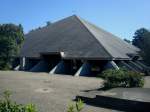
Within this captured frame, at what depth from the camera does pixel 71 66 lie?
41.4 meters

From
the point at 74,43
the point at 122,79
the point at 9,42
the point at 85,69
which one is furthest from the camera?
the point at 9,42

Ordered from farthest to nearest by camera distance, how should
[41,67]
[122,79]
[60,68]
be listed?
[41,67]
[60,68]
[122,79]

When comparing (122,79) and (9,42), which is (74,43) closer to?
(9,42)

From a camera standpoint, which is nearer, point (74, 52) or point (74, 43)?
point (74, 52)

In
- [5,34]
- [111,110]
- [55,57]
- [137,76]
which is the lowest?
[111,110]

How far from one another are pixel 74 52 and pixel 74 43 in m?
3.07

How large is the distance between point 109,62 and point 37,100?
72.9 feet

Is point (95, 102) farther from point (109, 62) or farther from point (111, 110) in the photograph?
point (109, 62)

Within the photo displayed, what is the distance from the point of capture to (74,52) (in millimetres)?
40375

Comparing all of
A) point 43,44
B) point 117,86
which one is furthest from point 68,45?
point 117,86

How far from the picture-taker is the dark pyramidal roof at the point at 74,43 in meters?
38.6

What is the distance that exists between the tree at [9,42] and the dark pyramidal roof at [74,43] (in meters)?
2.06

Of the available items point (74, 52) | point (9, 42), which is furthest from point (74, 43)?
point (9, 42)

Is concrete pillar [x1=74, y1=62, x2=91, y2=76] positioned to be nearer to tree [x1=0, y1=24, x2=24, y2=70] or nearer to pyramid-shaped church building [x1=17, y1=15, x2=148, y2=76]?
pyramid-shaped church building [x1=17, y1=15, x2=148, y2=76]
